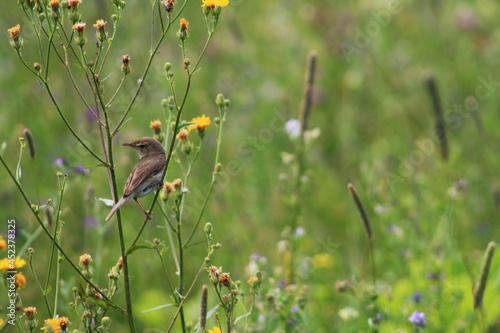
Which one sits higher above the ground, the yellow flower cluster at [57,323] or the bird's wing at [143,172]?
the bird's wing at [143,172]

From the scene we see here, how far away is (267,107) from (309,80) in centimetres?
241

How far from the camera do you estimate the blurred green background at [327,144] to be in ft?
13.3

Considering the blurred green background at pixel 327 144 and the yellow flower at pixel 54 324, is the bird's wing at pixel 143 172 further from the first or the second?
the blurred green background at pixel 327 144

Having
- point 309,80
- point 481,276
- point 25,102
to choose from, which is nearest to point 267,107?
point 25,102

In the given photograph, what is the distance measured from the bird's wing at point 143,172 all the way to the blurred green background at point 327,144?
45.9 inches

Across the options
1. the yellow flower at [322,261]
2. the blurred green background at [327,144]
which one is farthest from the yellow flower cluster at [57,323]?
the yellow flower at [322,261]

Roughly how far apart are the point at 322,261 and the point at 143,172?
6.62 feet

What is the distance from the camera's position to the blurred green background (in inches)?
160

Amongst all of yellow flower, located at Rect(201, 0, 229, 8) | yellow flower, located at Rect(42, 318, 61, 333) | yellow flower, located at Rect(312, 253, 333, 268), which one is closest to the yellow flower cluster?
yellow flower, located at Rect(42, 318, 61, 333)

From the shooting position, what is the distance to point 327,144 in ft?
19.3

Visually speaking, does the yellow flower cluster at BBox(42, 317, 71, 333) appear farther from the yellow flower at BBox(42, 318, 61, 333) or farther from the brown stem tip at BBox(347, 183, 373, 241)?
the brown stem tip at BBox(347, 183, 373, 241)

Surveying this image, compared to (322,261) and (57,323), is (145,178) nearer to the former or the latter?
(57,323)

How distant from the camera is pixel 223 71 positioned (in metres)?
6.56

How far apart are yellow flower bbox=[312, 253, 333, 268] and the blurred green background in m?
0.05
